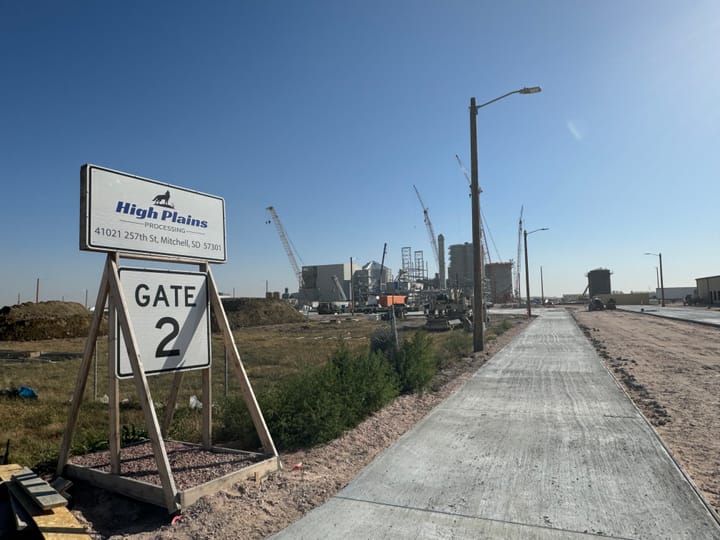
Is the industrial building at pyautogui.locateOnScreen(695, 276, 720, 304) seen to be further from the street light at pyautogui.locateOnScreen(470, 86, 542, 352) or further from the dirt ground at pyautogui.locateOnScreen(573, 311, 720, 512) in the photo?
the street light at pyautogui.locateOnScreen(470, 86, 542, 352)

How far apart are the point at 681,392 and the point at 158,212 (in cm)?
936

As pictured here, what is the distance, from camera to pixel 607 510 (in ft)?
13.6

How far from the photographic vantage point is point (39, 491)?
13.3 feet

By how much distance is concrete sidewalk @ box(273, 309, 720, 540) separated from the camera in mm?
3865

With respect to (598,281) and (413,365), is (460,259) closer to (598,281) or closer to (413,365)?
(598,281)

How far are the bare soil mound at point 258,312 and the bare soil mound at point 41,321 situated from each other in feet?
44.4

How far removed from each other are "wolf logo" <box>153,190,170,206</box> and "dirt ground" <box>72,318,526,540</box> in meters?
2.82

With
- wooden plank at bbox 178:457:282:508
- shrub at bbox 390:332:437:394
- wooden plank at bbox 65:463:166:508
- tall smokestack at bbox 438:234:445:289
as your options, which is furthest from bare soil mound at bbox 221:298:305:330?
tall smokestack at bbox 438:234:445:289

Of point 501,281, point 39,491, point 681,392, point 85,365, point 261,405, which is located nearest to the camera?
point 39,491

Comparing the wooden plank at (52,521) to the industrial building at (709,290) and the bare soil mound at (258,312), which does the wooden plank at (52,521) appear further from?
the industrial building at (709,290)

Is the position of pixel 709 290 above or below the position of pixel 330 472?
above

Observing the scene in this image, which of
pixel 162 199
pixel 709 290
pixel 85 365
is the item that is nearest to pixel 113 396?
pixel 85 365

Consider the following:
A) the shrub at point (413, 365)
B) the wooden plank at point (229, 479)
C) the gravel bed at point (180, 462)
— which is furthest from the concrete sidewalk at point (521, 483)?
the shrub at point (413, 365)

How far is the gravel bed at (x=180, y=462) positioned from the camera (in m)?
4.82
